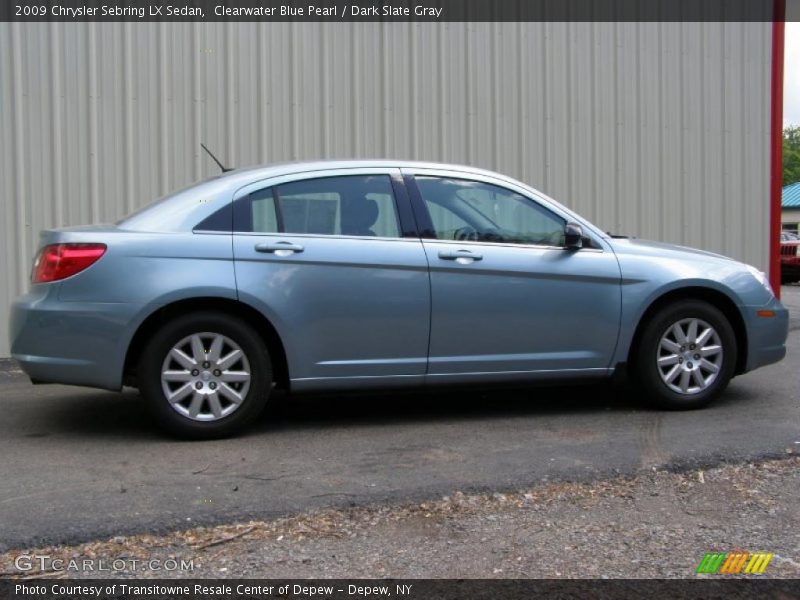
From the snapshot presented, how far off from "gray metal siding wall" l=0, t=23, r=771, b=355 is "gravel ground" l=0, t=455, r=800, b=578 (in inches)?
201

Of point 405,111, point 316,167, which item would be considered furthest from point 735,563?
point 405,111

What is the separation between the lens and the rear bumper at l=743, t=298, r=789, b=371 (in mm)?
5465

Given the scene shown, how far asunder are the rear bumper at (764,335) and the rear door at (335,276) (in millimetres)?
2197

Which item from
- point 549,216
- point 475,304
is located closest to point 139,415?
point 475,304

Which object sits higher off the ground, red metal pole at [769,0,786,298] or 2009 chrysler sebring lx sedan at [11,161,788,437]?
red metal pole at [769,0,786,298]

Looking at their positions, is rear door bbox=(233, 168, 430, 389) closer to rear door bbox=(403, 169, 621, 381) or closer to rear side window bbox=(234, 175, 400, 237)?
rear side window bbox=(234, 175, 400, 237)

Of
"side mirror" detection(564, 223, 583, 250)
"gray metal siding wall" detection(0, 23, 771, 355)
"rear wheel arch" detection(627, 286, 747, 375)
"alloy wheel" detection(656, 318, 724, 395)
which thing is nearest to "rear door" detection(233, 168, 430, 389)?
"side mirror" detection(564, 223, 583, 250)

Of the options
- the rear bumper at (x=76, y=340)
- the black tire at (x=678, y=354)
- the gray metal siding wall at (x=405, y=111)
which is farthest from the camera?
the gray metal siding wall at (x=405, y=111)

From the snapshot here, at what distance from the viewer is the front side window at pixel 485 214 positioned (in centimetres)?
512

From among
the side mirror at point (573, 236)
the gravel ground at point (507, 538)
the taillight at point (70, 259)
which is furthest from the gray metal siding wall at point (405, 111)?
the gravel ground at point (507, 538)

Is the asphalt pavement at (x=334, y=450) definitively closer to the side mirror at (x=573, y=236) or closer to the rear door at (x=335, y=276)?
the rear door at (x=335, y=276)

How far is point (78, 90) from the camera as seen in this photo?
7.67m

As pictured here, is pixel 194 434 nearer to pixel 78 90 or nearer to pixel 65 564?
pixel 65 564

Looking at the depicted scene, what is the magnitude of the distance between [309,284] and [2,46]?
15.0ft
